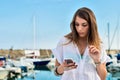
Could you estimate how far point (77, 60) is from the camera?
229cm

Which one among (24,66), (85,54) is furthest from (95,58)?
(24,66)

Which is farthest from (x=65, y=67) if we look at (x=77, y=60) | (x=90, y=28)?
(x=90, y=28)

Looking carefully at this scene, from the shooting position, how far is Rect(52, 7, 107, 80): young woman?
7.42 feet

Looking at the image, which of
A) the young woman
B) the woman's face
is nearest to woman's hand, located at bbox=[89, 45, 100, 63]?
the young woman

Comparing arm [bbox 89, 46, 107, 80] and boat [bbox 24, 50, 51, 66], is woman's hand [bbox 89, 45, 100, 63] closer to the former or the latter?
arm [bbox 89, 46, 107, 80]

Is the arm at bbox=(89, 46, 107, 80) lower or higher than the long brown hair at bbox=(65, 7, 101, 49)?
lower

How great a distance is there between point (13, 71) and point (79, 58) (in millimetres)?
13487

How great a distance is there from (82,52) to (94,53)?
107mm

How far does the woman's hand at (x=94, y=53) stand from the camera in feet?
7.31

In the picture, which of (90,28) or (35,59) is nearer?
(90,28)

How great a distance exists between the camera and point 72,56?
2295mm

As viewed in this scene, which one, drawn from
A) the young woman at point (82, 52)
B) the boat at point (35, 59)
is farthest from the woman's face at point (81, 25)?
the boat at point (35, 59)

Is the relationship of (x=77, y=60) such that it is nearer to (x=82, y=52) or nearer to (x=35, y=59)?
(x=82, y=52)

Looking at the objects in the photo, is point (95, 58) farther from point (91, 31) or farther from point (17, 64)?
point (17, 64)
